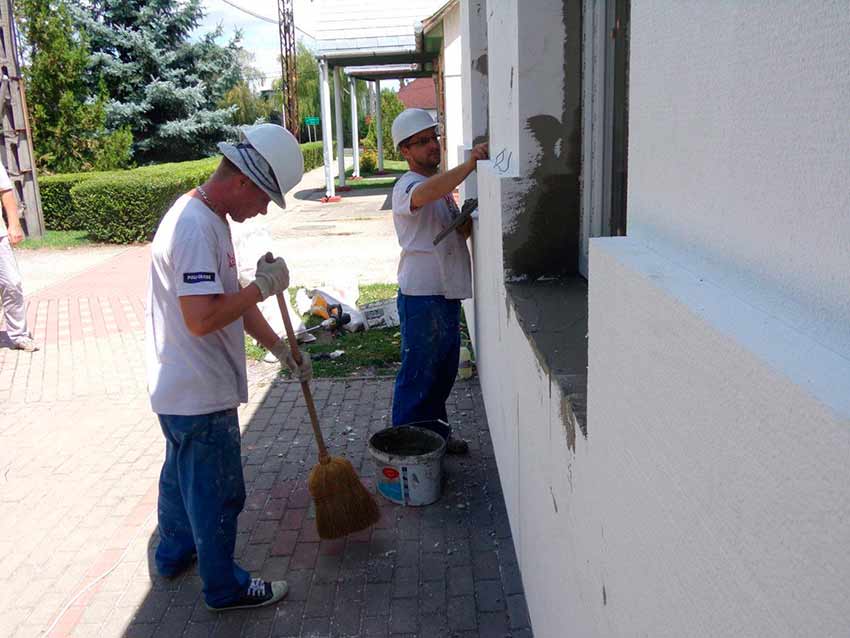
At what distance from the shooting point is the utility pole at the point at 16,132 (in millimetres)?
13422

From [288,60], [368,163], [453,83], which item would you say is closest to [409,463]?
[453,83]

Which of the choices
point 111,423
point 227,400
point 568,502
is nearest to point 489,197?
point 227,400

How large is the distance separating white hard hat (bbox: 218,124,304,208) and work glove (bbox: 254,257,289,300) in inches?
12.0

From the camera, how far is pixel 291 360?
3.62 m

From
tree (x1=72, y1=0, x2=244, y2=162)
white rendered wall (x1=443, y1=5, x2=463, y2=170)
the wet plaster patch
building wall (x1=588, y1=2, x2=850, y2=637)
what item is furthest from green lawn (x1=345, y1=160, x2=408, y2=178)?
building wall (x1=588, y1=2, x2=850, y2=637)

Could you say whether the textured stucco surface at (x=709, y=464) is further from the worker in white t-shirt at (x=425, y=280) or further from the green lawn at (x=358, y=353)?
the green lawn at (x=358, y=353)

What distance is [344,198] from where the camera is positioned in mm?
21125

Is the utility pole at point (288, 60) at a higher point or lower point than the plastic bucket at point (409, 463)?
higher

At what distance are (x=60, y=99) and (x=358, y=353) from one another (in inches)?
533

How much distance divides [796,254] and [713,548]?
380 millimetres

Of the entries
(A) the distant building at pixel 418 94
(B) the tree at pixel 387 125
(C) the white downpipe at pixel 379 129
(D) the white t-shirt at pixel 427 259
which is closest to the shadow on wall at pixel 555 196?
(D) the white t-shirt at pixel 427 259

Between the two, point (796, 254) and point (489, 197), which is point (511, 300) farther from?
point (796, 254)

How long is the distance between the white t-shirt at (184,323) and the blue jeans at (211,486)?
0.33 ft

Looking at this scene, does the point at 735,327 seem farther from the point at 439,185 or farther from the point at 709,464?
the point at 439,185
